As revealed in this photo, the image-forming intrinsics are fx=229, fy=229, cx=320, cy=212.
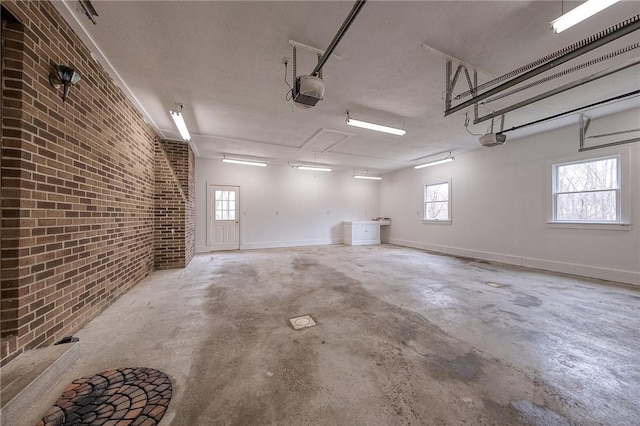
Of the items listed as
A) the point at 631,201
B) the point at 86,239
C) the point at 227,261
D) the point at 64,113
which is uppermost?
the point at 64,113

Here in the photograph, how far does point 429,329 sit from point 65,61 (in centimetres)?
450

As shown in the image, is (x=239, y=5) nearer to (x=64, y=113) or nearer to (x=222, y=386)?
(x=64, y=113)

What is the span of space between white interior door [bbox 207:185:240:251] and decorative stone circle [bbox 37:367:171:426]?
6.17 m

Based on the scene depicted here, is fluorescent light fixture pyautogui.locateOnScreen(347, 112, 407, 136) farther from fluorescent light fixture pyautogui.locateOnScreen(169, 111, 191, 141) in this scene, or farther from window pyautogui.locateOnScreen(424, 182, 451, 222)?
window pyautogui.locateOnScreen(424, 182, 451, 222)

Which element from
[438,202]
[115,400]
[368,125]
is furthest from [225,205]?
[438,202]

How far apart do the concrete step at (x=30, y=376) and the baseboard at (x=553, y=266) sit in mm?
7677

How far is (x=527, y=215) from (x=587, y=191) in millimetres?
1055

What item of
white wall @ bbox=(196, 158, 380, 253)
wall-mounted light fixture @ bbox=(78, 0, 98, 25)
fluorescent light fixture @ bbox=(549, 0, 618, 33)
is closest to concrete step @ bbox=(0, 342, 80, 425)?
wall-mounted light fixture @ bbox=(78, 0, 98, 25)

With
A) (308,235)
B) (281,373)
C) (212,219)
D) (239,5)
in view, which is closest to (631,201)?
(281,373)

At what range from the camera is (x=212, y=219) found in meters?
7.57

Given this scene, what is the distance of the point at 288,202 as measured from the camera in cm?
876

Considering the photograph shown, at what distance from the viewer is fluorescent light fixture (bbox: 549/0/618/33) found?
5.34 feet

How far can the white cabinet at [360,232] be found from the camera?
909 cm

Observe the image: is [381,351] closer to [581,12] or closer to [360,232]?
[581,12]
